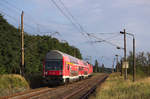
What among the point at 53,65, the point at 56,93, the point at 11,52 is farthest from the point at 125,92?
the point at 11,52

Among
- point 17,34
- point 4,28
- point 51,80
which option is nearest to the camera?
point 51,80

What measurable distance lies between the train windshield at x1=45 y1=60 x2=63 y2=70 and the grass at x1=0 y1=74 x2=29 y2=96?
371 cm

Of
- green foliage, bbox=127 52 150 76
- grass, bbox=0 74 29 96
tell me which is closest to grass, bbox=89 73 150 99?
grass, bbox=0 74 29 96

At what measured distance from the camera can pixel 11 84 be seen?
20.0m

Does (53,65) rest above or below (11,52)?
below

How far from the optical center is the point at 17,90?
19.7 m

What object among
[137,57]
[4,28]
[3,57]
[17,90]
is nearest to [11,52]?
[3,57]

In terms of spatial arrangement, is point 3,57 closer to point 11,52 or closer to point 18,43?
point 11,52

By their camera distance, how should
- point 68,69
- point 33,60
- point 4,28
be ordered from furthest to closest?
point 33,60 → point 4,28 → point 68,69

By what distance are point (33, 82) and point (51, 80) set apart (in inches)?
146

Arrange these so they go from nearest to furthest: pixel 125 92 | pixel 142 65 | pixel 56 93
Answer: pixel 125 92 < pixel 56 93 < pixel 142 65

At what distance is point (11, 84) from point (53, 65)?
5.59 m

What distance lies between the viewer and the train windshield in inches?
954

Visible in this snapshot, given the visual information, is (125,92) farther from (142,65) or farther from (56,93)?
(142,65)
